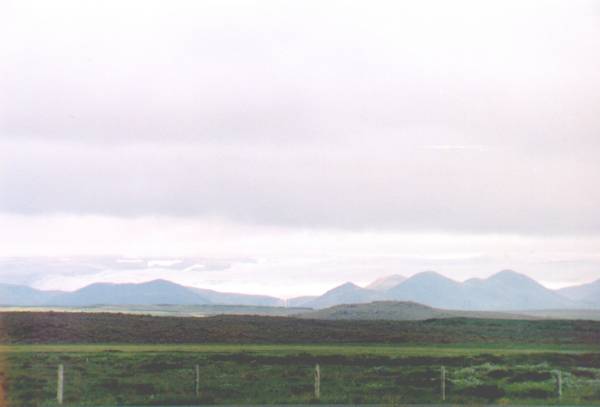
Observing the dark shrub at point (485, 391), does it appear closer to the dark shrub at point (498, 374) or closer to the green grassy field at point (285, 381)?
the green grassy field at point (285, 381)

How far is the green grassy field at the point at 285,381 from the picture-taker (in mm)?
39219

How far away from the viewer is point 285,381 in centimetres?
5006

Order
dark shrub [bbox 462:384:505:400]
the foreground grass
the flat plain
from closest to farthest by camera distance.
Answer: the flat plain, dark shrub [bbox 462:384:505:400], the foreground grass

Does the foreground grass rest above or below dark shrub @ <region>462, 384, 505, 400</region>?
below

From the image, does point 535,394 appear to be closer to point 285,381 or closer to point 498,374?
point 498,374

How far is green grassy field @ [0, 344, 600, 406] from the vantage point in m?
39.2

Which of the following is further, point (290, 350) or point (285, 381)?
point (290, 350)

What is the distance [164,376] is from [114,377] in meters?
3.10

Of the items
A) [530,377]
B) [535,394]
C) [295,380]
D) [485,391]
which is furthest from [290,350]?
[535,394]

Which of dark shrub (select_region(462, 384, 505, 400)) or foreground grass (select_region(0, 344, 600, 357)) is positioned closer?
dark shrub (select_region(462, 384, 505, 400))

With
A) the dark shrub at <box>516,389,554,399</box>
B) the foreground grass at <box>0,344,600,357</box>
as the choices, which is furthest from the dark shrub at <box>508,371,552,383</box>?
the foreground grass at <box>0,344,600,357</box>

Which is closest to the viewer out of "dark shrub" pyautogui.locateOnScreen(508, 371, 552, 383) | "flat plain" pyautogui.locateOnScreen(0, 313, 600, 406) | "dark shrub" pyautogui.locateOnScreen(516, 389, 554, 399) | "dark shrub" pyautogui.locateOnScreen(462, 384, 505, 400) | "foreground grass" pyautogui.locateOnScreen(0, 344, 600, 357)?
"flat plain" pyautogui.locateOnScreen(0, 313, 600, 406)

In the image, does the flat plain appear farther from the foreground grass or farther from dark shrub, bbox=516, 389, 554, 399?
the foreground grass

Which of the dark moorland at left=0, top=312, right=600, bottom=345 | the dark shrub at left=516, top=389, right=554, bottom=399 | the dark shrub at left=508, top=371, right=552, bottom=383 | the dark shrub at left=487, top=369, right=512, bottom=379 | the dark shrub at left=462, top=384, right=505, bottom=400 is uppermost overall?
the dark shrub at left=516, top=389, right=554, bottom=399
